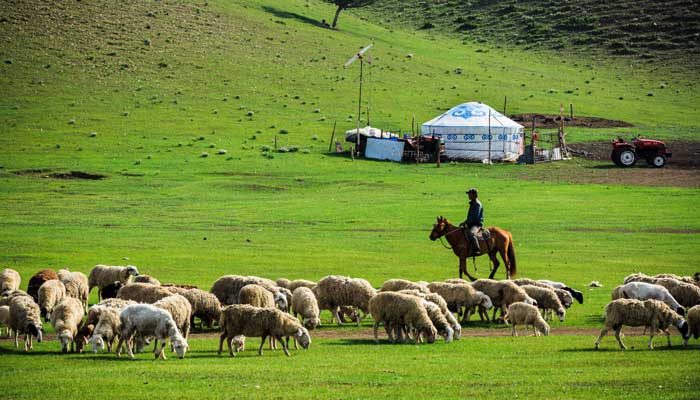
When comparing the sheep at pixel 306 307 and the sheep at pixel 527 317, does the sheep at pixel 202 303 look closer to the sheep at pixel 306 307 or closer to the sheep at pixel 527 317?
the sheep at pixel 306 307

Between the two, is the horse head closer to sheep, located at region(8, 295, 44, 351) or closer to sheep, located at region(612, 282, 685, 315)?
sheep, located at region(612, 282, 685, 315)

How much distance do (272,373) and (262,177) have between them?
41867 mm

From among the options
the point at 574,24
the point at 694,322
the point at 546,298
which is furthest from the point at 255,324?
the point at 574,24

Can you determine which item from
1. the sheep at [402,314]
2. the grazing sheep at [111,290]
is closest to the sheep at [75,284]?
the grazing sheep at [111,290]

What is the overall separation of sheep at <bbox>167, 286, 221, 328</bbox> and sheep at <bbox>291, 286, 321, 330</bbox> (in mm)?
1682

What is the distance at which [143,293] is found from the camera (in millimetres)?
20656

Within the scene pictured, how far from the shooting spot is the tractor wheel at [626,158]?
203 ft

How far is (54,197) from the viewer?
48969mm

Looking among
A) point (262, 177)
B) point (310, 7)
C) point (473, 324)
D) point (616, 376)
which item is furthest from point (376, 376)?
point (310, 7)

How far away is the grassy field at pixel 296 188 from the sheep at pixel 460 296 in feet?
6.53

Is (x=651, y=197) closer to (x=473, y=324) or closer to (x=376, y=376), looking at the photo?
(x=473, y=324)

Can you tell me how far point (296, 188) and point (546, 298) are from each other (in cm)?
3227

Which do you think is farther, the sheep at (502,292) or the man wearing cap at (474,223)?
the man wearing cap at (474,223)

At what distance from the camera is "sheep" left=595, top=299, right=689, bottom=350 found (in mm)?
18109
